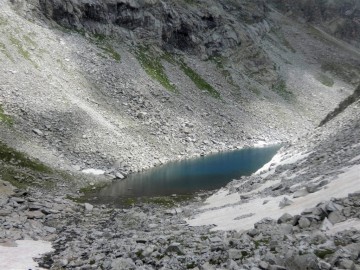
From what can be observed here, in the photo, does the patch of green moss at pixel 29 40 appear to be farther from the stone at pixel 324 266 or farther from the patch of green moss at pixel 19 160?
the stone at pixel 324 266

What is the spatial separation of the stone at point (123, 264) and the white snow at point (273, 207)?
20.2 ft

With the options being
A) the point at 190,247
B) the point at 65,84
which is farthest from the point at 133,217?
the point at 65,84

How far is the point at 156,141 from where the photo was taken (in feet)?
253

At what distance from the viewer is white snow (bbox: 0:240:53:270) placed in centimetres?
2264

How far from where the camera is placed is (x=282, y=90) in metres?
134

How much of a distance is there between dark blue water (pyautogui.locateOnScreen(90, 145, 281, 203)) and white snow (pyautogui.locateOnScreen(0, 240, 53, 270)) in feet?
63.4

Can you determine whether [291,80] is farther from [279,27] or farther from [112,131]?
[112,131]

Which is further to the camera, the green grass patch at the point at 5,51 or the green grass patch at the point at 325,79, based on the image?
the green grass patch at the point at 325,79

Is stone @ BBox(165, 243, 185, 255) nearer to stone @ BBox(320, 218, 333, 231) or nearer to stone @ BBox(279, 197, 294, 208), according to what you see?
stone @ BBox(320, 218, 333, 231)

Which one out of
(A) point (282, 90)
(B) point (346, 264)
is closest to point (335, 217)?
(B) point (346, 264)

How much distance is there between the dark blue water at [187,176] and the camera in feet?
172

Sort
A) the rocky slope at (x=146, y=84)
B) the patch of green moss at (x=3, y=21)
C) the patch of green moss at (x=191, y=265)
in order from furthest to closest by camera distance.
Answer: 1. the patch of green moss at (x=3, y=21)
2. the rocky slope at (x=146, y=84)
3. the patch of green moss at (x=191, y=265)

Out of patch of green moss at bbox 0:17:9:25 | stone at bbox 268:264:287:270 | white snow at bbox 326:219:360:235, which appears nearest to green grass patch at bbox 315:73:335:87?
patch of green moss at bbox 0:17:9:25

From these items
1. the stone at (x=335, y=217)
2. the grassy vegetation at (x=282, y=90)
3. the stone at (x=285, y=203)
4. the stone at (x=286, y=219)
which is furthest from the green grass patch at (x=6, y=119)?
the grassy vegetation at (x=282, y=90)
